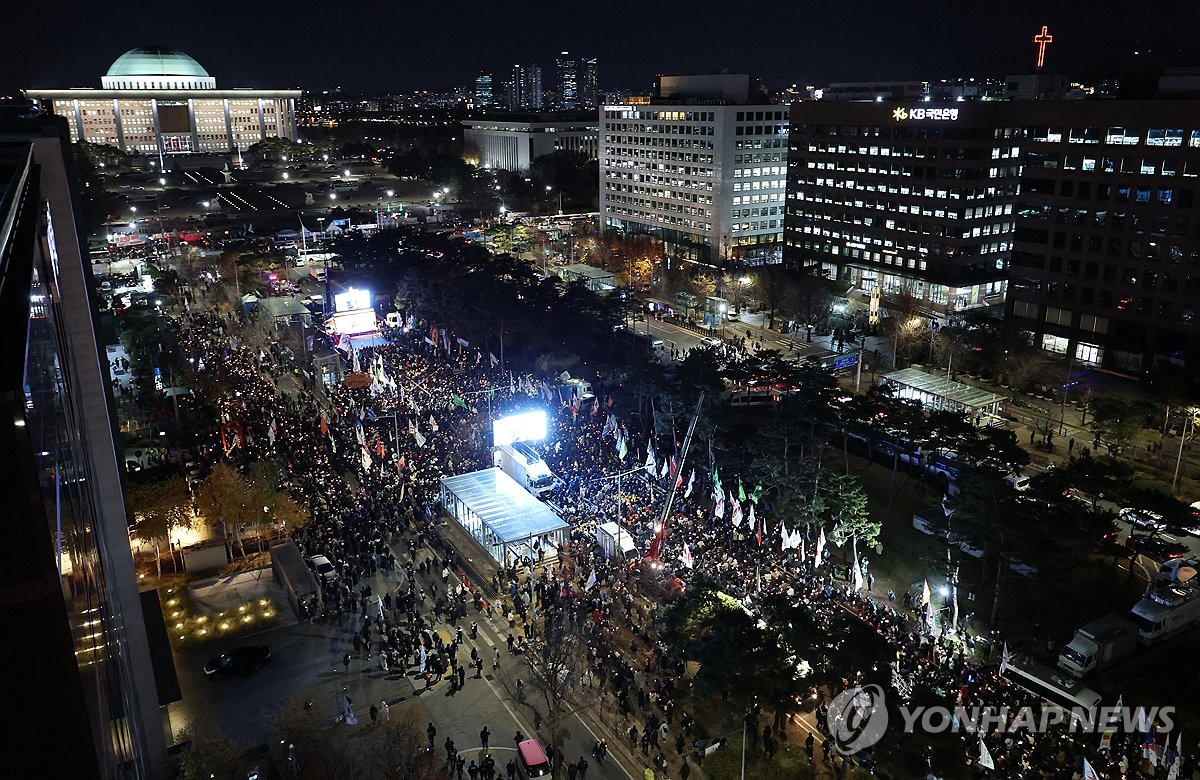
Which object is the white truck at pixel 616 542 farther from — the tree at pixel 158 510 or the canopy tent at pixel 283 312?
the canopy tent at pixel 283 312

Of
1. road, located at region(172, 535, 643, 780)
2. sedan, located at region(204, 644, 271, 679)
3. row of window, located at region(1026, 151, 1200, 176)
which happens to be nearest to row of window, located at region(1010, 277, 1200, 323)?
row of window, located at region(1026, 151, 1200, 176)

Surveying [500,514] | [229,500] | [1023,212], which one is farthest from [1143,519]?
[1023,212]

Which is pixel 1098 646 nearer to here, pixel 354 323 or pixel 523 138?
pixel 354 323

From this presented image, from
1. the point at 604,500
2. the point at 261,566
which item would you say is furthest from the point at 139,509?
the point at 604,500

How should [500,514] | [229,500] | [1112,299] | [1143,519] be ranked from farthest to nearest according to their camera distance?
[1112,299] → [500,514] → [229,500] → [1143,519]

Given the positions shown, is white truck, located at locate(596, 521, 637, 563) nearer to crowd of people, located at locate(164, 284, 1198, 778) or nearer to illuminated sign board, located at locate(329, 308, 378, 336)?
crowd of people, located at locate(164, 284, 1198, 778)

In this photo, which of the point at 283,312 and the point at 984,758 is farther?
the point at 283,312
